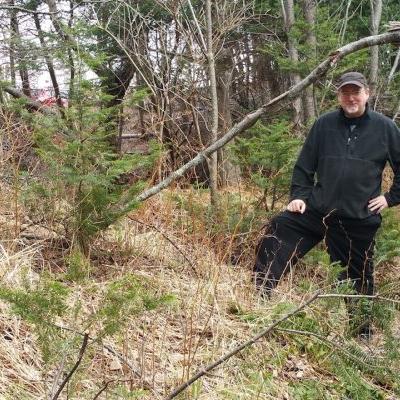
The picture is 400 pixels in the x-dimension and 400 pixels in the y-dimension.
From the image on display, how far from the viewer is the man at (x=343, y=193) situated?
11.7 ft

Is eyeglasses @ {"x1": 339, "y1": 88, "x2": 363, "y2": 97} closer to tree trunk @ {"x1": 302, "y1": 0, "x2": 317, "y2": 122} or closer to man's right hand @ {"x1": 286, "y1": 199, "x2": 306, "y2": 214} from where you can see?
man's right hand @ {"x1": 286, "y1": 199, "x2": 306, "y2": 214}

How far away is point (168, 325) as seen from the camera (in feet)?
10.0

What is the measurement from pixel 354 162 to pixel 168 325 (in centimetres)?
168

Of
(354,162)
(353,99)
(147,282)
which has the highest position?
(353,99)

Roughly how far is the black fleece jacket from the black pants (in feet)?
0.32

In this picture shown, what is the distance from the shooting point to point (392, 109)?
1077 cm

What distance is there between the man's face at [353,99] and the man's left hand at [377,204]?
600 mm

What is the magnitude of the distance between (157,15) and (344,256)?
7659 mm

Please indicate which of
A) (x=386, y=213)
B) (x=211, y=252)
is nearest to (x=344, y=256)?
(x=211, y=252)

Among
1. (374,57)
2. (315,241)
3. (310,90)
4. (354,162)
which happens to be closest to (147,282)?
(315,241)

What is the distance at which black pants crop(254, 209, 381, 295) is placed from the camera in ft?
12.0

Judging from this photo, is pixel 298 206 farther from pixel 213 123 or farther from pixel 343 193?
pixel 213 123

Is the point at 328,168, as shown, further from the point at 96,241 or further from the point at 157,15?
the point at 157,15

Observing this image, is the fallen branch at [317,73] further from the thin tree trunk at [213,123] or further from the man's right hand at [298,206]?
the thin tree trunk at [213,123]
